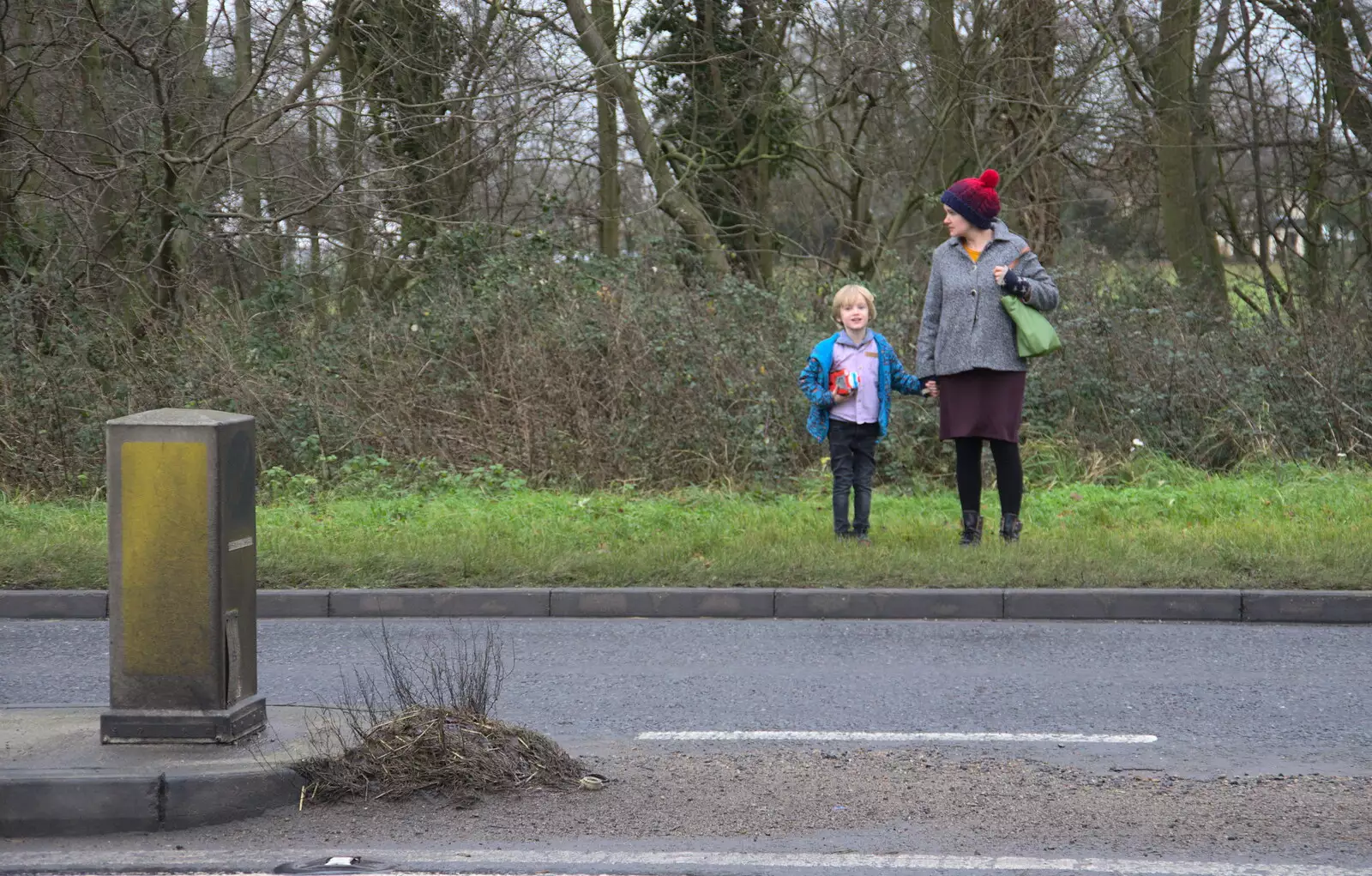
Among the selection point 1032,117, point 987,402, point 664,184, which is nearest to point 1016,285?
point 987,402

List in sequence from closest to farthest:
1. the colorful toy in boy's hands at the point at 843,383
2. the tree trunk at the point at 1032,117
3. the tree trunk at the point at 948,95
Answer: the colorful toy in boy's hands at the point at 843,383 < the tree trunk at the point at 1032,117 < the tree trunk at the point at 948,95

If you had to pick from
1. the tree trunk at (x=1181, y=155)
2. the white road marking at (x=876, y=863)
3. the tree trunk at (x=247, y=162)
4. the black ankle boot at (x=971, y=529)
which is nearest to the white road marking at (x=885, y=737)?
the white road marking at (x=876, y=863)

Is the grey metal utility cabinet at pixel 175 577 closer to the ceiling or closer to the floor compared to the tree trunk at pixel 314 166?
closer to the floor

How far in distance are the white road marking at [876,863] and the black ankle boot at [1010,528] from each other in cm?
515

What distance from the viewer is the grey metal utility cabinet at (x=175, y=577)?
4762 millimetres

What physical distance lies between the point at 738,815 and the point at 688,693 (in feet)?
5.87

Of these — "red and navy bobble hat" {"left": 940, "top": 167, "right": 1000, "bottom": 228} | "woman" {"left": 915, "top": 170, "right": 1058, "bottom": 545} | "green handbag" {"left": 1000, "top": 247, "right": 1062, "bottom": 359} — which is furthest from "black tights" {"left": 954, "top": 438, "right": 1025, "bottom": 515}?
"red and navy bobble hat" {"left": 940, "top": 167, "right": 1000, "bottom": 228}

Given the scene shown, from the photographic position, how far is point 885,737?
5.33 meters

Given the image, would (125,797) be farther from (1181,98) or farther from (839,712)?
(1181,98)

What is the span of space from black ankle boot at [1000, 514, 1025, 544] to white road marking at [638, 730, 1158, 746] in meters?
3.71

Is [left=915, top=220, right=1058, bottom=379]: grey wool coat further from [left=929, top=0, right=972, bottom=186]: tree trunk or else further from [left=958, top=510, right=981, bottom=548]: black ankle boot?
[left=929, top=0, right=972, bottom=186]: tree trunk

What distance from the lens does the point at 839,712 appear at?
18.9ft

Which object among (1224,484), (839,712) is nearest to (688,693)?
(839,712)

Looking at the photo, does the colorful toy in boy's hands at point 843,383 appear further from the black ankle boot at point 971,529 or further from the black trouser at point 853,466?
the black ankle boot at point 971,529
